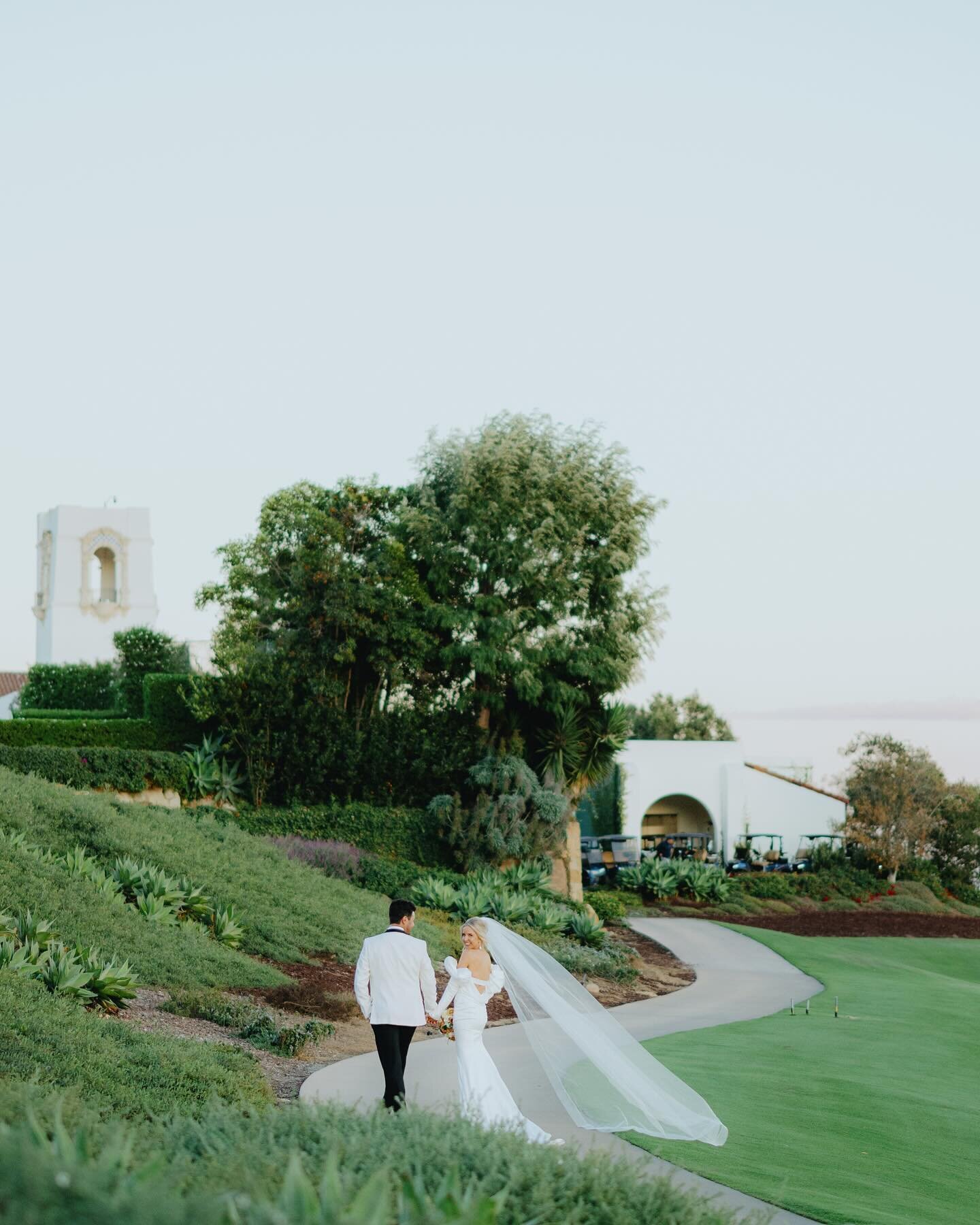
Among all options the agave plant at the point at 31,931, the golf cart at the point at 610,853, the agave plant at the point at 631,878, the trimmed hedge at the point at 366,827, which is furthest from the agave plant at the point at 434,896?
the golf cart at the point at 610,853

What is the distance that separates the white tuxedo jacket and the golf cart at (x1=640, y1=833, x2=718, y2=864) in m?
30.2

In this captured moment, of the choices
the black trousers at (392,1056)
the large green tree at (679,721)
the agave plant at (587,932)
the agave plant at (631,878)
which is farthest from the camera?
the large green tree at (679,721)

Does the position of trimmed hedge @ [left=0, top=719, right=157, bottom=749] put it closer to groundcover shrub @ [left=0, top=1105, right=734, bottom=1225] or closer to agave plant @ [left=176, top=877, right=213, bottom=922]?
agave plant @ [left=176, top=877, right=213, bottom=922]

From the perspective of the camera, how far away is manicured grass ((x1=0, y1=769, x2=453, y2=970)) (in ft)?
60.0

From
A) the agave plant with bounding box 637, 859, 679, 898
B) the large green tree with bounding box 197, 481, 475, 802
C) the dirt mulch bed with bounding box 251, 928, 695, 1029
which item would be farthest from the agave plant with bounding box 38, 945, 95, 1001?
the agave plant with bounding box 637, 859, 679, 898

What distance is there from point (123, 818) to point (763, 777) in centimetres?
3246

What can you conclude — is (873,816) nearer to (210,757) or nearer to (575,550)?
(575,550)

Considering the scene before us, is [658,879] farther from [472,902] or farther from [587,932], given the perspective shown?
[472,902]

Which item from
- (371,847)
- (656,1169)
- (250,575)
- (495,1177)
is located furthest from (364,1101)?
(250,575)

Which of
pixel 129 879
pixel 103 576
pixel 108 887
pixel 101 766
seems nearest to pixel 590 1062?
pixel 108 887

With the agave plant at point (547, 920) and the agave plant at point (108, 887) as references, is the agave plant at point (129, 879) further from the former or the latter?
the agave plant at point (547, 920)

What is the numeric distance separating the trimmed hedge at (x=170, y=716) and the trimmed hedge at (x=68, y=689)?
54.6 ft

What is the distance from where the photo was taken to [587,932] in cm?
2347

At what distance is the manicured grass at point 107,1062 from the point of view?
335 inches
